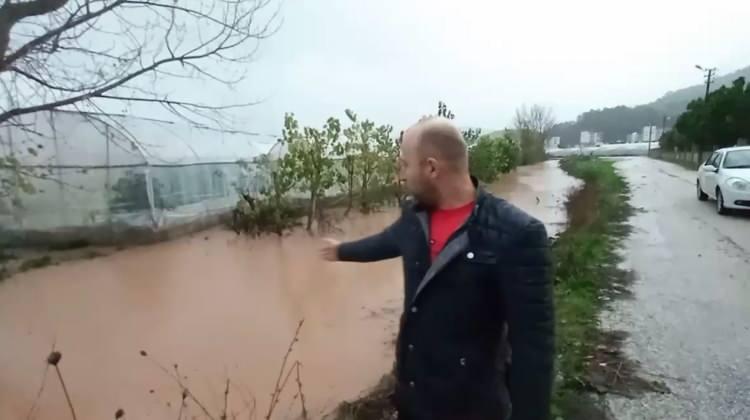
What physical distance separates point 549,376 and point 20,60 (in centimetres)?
514

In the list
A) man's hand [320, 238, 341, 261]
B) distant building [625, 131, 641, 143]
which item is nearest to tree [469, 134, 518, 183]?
man's hand [320, 238, 341, 261]

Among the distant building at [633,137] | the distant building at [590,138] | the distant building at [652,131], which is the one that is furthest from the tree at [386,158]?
the distant building at [633,137]

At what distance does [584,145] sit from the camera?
7800 cm

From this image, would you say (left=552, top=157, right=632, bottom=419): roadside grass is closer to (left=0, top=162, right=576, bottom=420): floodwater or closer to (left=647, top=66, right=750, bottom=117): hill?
(left=0, top=162, right=576, bottom=420): floodwater

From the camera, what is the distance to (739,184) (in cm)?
1180

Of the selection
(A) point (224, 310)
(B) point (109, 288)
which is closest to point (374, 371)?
(A) point (224, 310)

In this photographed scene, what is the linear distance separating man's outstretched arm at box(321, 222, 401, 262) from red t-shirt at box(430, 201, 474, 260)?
201 millimetres

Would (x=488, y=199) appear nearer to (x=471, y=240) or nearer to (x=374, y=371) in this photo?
(x=471, y=240)

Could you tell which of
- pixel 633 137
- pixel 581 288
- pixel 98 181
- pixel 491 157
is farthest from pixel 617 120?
pixel 581 288

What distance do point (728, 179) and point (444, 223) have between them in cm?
1216

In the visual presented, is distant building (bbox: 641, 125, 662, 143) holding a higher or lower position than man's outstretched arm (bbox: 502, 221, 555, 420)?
lower

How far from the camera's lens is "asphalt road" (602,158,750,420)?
3.59m

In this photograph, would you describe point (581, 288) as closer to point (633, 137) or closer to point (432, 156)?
point (432, 156)

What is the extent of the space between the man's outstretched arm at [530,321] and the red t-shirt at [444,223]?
18 centimetres
